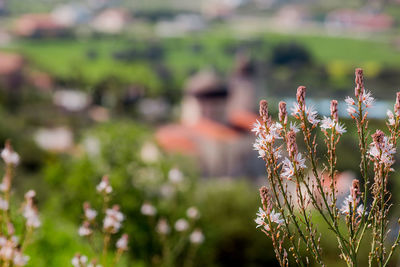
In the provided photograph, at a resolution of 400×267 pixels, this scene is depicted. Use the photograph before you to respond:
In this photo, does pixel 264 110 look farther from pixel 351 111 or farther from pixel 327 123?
pixel 351 111

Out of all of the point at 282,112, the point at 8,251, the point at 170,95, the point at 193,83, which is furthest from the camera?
the point at 170,95

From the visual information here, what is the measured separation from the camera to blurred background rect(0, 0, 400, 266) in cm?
1248

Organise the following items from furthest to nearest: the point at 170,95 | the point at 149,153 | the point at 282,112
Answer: the point at 170,95 < the point at 149,153 < the point at 282,112

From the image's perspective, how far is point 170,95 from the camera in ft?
222

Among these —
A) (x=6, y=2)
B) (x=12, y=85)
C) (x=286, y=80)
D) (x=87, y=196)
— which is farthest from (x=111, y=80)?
(x=87, y=196)

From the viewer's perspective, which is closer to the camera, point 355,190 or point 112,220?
point 355,190

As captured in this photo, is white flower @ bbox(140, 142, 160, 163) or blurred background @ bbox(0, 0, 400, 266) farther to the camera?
white flower @ bbox(140, 142, 160, 163)

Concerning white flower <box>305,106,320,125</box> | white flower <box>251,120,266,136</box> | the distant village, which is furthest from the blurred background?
white flower <box>305,106,320,125</box>

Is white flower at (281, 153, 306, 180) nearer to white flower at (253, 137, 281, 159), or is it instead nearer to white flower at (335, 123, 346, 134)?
white flower at (253, 137, 281, 159)

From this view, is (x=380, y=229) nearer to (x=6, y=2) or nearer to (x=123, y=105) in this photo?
(x=123, y=105)

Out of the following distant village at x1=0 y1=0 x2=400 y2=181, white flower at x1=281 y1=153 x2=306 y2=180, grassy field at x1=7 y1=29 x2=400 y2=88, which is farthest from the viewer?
grassy field at x1=7 y1=29 x2=400 y2=88

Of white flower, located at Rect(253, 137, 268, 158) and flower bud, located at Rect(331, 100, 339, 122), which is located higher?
flower bud, located at Rect(331, 100, 339, 122)

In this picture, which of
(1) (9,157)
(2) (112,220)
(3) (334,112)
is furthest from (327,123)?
(1) (9,157)

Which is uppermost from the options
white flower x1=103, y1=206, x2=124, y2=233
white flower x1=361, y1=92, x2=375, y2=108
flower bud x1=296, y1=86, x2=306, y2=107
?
white flower x1=361, y1=92, x2=375, y2=108
